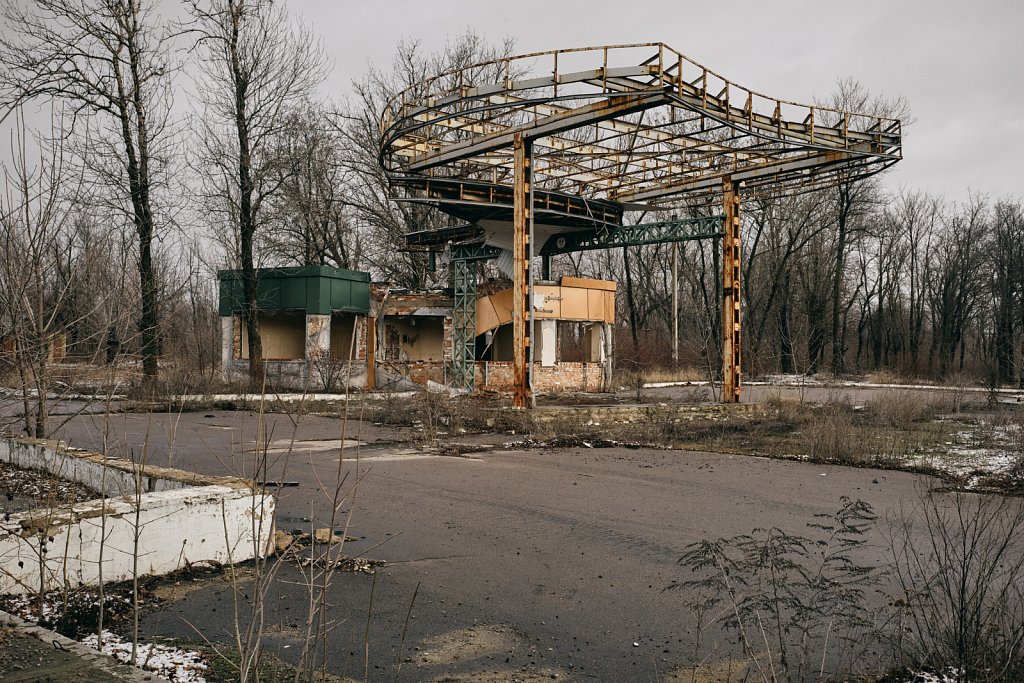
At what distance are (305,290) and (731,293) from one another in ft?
49.8

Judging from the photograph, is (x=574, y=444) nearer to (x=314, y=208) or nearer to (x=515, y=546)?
(x=515, y=546)

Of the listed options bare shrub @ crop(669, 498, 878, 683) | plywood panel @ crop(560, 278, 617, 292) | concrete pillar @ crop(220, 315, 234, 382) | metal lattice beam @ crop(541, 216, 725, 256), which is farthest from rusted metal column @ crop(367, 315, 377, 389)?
bare shrub @ crop(669, 498, 878, 683)

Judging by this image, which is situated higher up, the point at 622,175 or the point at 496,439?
the point at 622,175

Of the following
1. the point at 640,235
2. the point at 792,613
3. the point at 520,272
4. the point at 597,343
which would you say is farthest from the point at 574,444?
the point at 597,343

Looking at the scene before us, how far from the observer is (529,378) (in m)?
18.8

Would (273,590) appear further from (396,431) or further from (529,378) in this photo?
(529,378)

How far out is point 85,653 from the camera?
165 inches

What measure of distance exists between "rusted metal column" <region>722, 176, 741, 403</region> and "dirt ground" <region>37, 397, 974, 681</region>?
882 cm

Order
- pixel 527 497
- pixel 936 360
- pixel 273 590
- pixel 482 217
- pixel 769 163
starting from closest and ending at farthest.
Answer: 1. pixel 273 590
2. pixel 527 497
3. pixel 769 163
4. pixel 482 217
5. pixel 936 360

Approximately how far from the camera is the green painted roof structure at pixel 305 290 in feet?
93.7

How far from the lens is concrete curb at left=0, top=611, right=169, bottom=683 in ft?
12.6

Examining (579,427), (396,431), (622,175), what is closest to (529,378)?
(579,427)

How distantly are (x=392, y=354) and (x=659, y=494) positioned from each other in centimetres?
2304

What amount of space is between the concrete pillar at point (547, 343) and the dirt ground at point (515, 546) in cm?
1451
